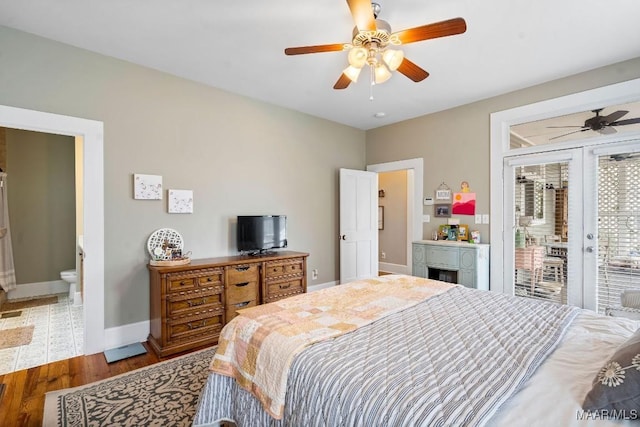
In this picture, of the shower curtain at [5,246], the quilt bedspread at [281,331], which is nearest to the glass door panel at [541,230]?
the quilt bedspread at [281,331]

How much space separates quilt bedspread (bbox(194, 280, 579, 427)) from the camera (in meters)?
0.99

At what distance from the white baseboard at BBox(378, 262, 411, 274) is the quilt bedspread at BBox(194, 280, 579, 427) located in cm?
466

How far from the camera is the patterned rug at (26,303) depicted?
411 centimetres

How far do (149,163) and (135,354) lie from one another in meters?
1.83

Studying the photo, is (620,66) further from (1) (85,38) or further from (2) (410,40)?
A: (1) (85,38)

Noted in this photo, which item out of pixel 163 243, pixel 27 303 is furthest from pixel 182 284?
pixel 27 303

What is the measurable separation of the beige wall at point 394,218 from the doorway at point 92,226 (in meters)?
5.23

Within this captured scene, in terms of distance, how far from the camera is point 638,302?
2.48 meters

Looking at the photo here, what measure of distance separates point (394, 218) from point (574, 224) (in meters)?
3.72

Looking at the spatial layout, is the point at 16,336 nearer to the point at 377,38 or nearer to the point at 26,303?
the point at 26,303

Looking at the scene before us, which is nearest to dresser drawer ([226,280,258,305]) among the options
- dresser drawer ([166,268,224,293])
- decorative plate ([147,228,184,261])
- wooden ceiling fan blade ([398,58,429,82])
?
dresser drawer ([166,268,224,293])

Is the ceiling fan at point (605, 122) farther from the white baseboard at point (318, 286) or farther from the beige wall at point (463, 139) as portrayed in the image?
the white baseboard at point (318, 286)

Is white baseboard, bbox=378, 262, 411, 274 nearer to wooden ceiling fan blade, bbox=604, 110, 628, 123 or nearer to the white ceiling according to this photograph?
the white ceiling

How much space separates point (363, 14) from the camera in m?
1.86
